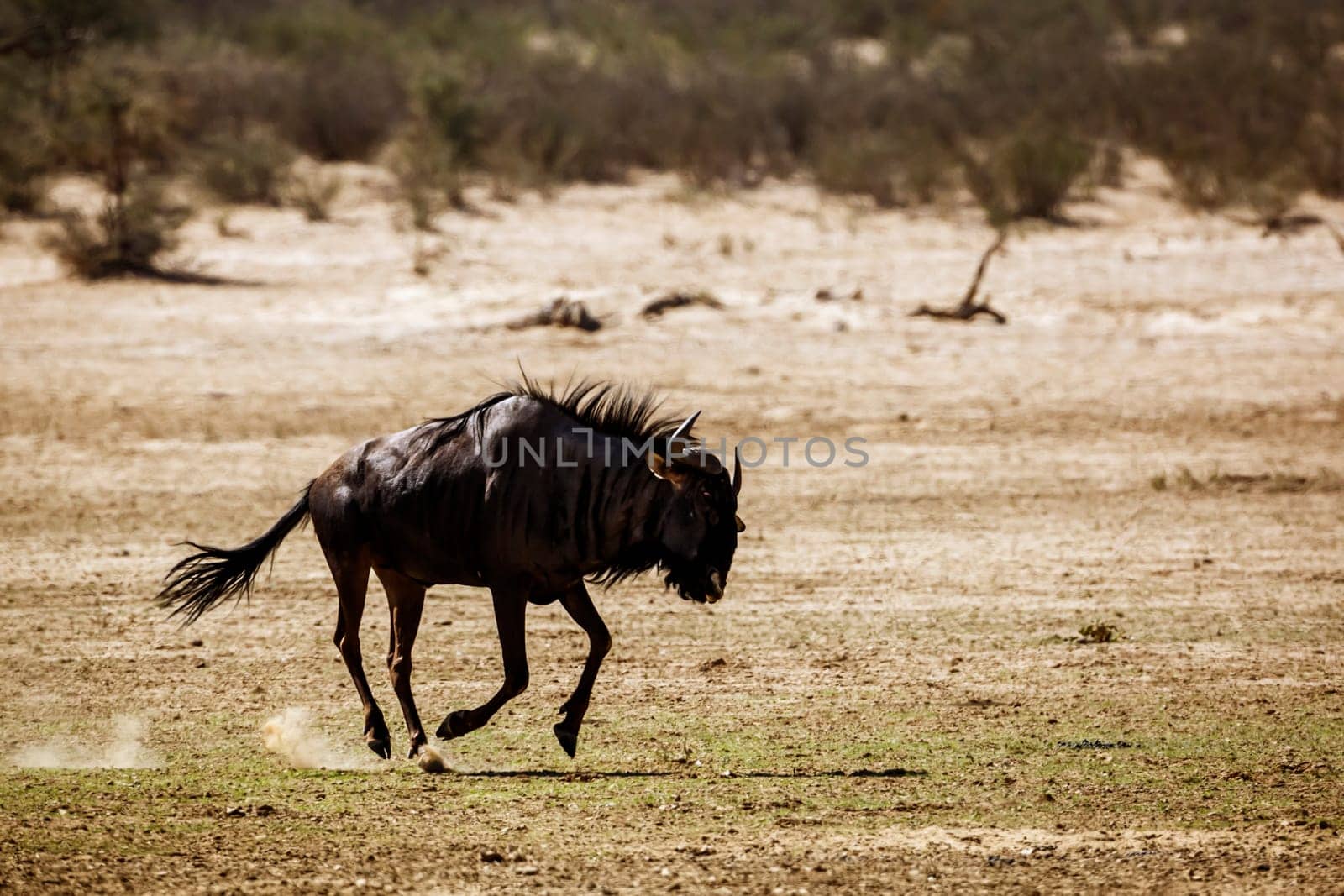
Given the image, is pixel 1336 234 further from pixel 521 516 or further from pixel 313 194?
pixel 521 516

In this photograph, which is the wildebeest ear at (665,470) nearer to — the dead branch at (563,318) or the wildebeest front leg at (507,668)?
the wildebeest front leg at (507,668)

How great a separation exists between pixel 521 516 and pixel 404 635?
2.68 feet

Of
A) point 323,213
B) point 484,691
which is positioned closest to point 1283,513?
point 484,691

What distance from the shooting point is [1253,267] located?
20.0 m

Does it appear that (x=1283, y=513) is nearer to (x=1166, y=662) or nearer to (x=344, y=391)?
(x=1166, y=662)

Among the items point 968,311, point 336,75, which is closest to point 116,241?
point 968,311

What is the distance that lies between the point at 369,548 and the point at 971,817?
2751 millimetres

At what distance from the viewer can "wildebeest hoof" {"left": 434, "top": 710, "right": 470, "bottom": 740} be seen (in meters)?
6.77

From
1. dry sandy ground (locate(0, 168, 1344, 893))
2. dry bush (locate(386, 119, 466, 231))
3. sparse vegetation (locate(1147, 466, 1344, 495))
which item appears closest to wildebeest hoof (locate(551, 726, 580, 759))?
dry sandy ground (locate(0, 168, 1344, 893))

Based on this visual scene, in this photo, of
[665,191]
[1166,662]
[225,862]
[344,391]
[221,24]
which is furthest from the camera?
[221,24]

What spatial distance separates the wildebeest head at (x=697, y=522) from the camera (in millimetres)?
6715

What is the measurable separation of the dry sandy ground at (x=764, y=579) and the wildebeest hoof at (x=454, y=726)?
0.65 ft

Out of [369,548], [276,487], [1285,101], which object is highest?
[1285,101]

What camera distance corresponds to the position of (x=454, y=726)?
678 centimetres
